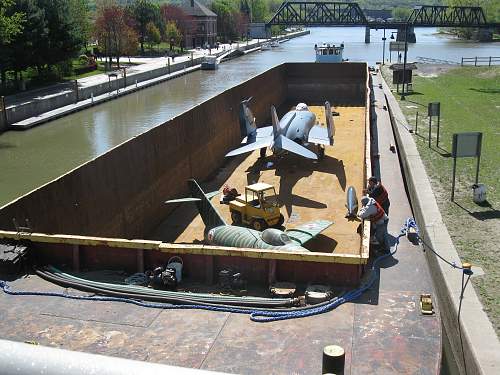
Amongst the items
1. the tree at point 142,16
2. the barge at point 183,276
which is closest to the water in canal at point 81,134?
the barge at point 183,276

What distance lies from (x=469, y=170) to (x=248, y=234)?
37.3 ft

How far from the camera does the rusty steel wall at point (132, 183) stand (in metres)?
15.0

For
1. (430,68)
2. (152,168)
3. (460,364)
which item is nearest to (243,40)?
(430,68)

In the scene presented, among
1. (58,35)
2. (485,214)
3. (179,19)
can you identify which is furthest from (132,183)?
(179,19)

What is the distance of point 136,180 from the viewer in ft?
64.0

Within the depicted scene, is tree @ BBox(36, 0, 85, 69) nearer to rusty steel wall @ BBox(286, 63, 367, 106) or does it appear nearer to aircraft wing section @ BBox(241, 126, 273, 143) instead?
rusty steel wall @ BBox(286, 63, 367, 106)

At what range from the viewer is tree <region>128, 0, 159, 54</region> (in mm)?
112500

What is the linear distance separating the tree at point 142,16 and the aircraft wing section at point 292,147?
304 ft

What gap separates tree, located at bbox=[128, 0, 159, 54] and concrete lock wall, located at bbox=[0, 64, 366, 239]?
8528 centimetres

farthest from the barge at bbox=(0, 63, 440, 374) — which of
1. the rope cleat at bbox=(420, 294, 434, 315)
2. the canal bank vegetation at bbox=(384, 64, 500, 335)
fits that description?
the canal bank vegetation at bbox=(384, 64, 500, 335)

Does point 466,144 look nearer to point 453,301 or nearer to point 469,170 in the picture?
point 469,170

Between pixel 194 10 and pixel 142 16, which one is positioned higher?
pixel 194 10

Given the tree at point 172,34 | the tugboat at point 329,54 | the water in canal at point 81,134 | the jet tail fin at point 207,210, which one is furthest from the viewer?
the tree at point 172,34

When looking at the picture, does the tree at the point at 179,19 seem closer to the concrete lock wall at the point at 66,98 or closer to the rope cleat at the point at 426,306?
the concrete lock wall at the point at 66,98
